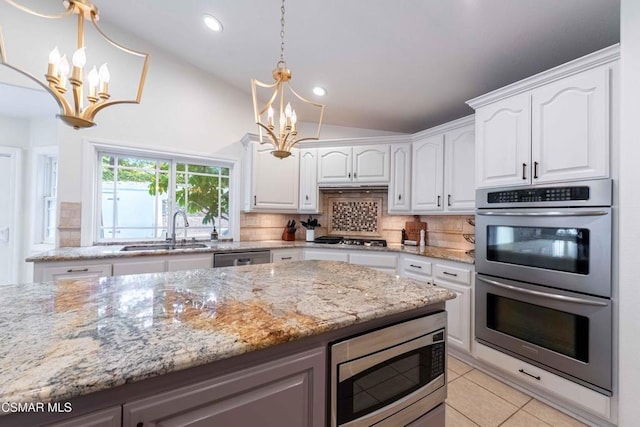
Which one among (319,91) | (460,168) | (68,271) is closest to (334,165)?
(319,91)

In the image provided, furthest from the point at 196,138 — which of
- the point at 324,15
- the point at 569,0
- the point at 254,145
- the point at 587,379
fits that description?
the point at 587,379

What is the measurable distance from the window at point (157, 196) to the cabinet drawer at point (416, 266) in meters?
2.28

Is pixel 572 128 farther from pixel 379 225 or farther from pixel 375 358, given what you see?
pixel 379 225

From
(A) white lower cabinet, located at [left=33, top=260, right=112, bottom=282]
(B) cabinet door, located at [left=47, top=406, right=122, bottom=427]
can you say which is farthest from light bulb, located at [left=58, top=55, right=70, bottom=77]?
(A) white lower cabinet, located at [left=33, top=260, right=112, bottom=282]

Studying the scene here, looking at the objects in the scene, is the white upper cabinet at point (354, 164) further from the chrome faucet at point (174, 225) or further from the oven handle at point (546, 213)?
the chrome faucet at point (174, 225)

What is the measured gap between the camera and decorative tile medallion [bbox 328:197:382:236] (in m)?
3.79

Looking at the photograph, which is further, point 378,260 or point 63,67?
point 378,260

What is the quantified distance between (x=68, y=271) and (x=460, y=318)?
3.25 metres

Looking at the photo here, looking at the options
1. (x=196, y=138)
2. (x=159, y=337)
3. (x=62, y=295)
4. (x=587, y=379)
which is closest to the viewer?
(x=159, y=337)

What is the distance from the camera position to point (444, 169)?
291 cm

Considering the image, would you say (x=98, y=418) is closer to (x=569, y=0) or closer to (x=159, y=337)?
(x=159, y=337)

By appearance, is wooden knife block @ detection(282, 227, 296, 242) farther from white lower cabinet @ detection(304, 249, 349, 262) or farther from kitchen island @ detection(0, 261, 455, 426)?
kitchen island @ detection(0, 261, 455, 426)

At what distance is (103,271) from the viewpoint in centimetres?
229

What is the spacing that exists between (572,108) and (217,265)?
310 cm
